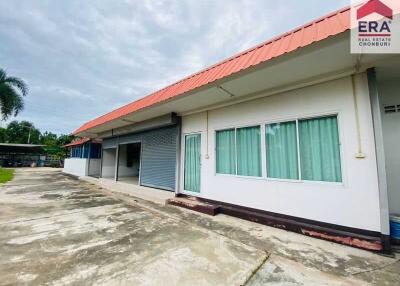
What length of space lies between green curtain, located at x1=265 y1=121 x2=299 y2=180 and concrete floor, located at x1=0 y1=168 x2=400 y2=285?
1.23 m

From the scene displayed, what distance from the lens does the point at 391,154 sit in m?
3.70

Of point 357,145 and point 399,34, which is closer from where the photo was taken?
point 399,34

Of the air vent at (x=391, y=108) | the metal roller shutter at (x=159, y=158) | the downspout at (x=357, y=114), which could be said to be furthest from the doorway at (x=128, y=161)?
the air vent at (x=391, y=108)

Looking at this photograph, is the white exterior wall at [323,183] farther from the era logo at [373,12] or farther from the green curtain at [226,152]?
the era logo at [373,12]

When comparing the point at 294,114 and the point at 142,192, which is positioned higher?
the point at 294,114

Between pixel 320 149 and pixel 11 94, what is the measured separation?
23428 millimetres

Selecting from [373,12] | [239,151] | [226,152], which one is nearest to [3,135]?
[226,152]

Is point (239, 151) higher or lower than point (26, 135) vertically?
lower

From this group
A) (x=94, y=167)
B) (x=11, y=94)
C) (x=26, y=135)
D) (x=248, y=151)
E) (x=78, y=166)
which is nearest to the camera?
(x=248, y=151)

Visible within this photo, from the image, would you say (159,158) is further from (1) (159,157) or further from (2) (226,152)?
(2) (226,152)

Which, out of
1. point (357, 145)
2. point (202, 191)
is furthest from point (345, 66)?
point (202, 191)

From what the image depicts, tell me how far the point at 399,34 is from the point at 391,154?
2276 millimetres

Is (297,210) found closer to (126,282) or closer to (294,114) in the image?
(294,114)

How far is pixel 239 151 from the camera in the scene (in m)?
5.05
